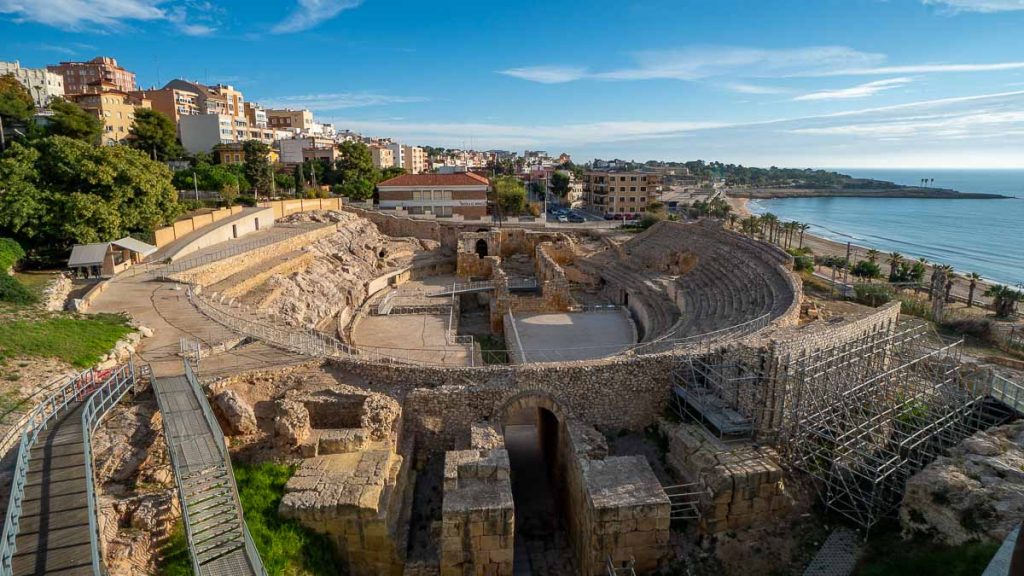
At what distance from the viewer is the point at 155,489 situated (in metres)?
10.7

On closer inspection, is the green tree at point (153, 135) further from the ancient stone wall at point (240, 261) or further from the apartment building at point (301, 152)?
the ancient stone wall at point (240, 261)

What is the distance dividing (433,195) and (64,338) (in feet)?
136

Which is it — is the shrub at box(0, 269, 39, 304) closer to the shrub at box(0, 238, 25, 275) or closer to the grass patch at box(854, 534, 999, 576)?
the shrub at box(0, 238, 25, 275)

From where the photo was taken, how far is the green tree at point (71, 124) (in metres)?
38.9

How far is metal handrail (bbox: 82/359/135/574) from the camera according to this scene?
7.73 metres

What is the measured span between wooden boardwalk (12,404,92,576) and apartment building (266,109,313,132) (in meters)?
95.9

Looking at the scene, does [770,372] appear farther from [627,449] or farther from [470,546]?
[470,546]

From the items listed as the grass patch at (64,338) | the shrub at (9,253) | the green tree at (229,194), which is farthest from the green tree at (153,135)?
the grass patch at (64,338)

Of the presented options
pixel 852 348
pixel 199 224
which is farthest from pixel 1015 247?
pixel 199 224

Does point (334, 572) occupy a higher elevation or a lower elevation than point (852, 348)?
lower

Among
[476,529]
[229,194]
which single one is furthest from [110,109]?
[476,529]

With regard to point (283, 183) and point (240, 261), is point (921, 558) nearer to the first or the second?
point (240, 261)

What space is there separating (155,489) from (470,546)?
620 cm

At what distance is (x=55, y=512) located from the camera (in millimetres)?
8242
